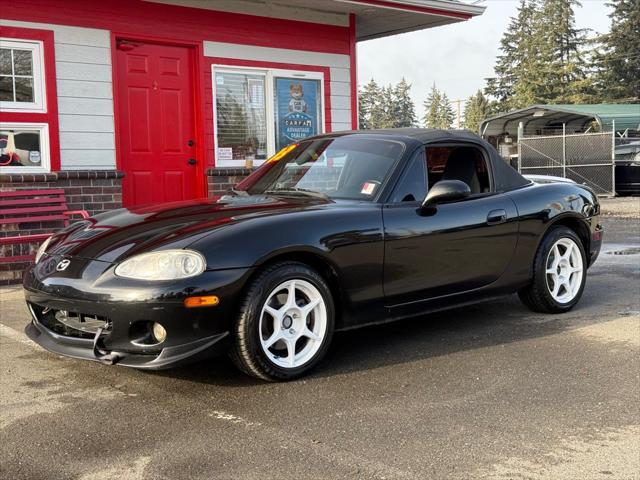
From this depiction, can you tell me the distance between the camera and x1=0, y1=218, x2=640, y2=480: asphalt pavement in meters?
2.95

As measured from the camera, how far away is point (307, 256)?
13.8 feet

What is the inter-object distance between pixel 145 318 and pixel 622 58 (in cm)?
6618

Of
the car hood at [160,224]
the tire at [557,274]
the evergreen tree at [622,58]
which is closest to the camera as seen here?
the car hood at [160,224]

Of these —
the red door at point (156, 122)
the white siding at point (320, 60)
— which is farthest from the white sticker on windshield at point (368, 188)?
the white siding at point (320, 60)

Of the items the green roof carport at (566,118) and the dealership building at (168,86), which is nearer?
the dealership building at (168,86)

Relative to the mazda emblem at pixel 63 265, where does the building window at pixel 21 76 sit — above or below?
above

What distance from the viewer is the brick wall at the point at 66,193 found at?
7879 mm

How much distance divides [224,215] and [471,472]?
2059 millimetres

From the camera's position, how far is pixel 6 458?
304cm

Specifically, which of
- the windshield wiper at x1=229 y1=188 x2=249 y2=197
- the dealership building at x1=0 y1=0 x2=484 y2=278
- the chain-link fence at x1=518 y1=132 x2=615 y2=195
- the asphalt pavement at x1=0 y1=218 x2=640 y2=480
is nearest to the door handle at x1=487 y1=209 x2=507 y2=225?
the asphalt pavement at x1=0 y1=218 x2=640 y2=480

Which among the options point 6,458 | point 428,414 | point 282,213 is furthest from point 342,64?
point 6,458

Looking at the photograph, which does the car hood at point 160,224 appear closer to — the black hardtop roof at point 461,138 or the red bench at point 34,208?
the black hardtop roof at point 461,138

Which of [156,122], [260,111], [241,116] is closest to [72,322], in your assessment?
[156,122]

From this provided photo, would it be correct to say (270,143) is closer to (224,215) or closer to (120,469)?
(224,215)
